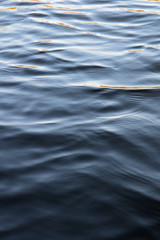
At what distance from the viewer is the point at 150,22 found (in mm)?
5141

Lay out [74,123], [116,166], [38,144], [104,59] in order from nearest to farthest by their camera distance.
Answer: [116,166] → [38,144] → [74,123] → [104,59]

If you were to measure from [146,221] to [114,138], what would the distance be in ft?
2.71

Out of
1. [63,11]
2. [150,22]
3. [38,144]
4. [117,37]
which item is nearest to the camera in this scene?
[38,144]

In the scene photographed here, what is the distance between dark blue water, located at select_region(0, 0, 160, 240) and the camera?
5.89ft

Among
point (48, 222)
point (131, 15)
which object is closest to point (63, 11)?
point (131, 15)

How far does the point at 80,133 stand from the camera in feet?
8.32

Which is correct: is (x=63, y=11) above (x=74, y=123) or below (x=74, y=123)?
above

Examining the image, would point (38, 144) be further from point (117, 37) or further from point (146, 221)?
point (117, 37)

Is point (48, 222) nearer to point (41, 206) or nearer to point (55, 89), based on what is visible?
point (41, 206)

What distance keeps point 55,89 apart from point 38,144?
92cm

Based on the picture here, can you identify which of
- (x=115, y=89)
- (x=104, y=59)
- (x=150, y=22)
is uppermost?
(x=150, y=22)

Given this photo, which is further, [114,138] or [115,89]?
[115,89]

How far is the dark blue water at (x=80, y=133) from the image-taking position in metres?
1.79

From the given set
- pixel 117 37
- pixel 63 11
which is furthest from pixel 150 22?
pixel 63 11
